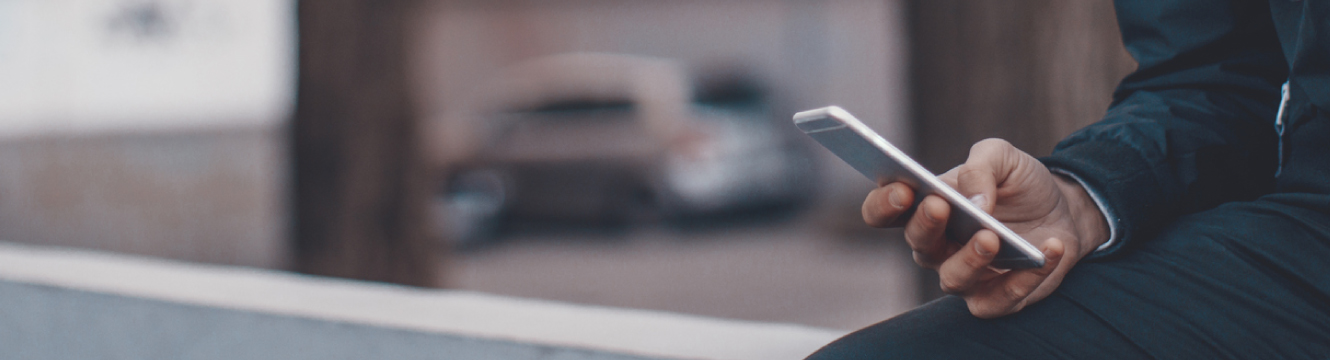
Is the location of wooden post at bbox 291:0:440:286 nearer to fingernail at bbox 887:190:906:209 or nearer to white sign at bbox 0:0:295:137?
white sign at bbox 0:0:295:137

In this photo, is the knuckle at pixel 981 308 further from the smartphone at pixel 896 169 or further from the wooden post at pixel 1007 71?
the wooden post at pixel 1007 71

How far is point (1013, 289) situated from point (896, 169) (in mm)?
183

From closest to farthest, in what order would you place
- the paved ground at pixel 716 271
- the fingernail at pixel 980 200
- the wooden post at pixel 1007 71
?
the fingernail at pixel 980 200 → the wooden post at pixel 1007 71 → the paved ground at pixel 716 271

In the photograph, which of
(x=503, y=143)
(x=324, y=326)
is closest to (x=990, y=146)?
(x=324, y=326)

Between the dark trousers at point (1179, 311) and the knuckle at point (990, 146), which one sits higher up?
the knuckle at point (990, 146)

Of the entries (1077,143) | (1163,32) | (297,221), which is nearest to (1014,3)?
(1163,32)

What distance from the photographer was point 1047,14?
6.41 feet

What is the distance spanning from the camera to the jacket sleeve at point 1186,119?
3.16 feet

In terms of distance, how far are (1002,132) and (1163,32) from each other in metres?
1.04

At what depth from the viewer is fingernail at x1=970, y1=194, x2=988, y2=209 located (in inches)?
32.4

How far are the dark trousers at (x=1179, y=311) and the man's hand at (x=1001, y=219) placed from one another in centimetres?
3

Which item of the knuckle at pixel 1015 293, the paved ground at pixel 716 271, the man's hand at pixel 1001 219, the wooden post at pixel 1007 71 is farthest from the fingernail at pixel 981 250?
the paved ground at pixel 716 271

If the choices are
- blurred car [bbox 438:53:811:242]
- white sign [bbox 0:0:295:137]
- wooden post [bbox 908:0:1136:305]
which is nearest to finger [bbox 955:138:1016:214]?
wooden post [bbox 908:0:1136:305]

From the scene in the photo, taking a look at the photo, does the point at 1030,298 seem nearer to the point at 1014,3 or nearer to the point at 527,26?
the point at 1014,3
